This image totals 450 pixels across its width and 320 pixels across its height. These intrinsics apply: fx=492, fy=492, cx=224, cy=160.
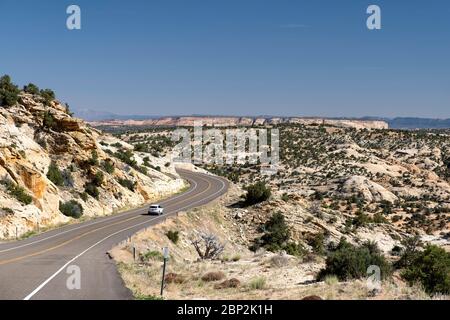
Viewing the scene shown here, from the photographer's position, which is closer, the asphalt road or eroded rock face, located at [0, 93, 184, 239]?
the asphalt road

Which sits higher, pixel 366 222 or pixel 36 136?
pixel 36 136

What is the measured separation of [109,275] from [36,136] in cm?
3422

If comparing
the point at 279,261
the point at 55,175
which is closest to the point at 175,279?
the point at 279,261

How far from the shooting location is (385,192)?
7650cm

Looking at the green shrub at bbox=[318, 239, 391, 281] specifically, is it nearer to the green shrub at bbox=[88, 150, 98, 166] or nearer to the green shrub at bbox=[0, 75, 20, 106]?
the green shrub at bbox=[88, 150, 98, 166]

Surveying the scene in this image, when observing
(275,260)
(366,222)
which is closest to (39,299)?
(275,260)

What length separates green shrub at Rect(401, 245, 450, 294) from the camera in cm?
1888

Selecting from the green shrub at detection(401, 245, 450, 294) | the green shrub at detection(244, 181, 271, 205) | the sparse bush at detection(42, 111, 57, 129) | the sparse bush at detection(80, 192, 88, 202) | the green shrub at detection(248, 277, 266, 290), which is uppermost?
the sparse bush at detection(42, 111, 57, 129)

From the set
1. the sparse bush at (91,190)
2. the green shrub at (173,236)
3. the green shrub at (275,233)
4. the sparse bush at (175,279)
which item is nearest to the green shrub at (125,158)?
the sparse bush at (91,190)

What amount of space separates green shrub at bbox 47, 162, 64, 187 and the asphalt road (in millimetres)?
6065

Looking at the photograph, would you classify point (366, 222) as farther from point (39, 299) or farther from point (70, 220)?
point (39, 299)

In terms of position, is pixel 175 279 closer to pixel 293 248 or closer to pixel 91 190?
pixel 293 248

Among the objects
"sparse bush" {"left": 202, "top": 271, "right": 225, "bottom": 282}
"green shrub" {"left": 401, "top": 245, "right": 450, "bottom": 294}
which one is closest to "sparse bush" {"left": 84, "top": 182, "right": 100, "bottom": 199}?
"sparse bush" {"left": 202, "top": 271, "right": 225, "bottom": 282}

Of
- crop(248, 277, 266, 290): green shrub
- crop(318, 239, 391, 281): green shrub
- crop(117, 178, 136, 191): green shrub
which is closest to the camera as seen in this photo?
crop(248, 277, 266, 290): green shrub
